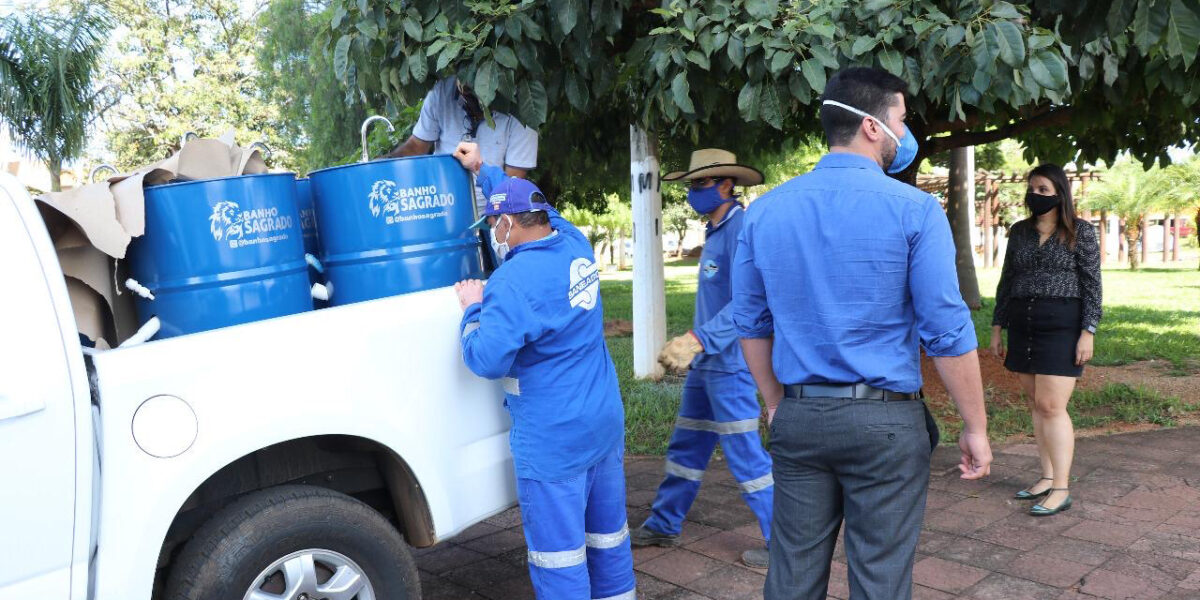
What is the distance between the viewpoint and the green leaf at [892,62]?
164 inches

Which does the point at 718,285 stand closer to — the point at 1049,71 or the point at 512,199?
the point at 512,199

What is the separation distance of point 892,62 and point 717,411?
1770 mm

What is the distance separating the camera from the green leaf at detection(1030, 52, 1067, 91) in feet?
11.8

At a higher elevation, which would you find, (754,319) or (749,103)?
(749,103)

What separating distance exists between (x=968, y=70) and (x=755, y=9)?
990 millimetres

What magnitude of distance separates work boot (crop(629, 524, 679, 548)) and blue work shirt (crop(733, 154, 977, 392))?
203cm

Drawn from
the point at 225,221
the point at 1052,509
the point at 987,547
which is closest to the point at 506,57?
the point at 225,221

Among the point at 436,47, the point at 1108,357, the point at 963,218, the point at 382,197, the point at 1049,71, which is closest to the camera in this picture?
the point at 382,197

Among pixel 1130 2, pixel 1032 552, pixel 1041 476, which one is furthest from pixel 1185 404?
pixel 1130 2

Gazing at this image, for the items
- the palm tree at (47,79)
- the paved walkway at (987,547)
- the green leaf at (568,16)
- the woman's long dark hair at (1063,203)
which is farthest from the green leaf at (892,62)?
the palm tree at (47,79)

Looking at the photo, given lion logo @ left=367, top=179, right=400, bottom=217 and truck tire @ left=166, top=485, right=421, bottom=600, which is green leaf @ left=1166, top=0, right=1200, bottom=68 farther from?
truck tire @ left=166, top=485, right=421, bottom=600

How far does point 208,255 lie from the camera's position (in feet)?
8.98

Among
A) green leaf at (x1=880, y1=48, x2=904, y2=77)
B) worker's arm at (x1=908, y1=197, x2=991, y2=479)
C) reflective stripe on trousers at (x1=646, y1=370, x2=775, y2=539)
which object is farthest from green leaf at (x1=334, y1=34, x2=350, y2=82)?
worker's arm at (x1=908, y1=197, x2=991, y2=479)

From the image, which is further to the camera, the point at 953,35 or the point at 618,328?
the point at 618,328
